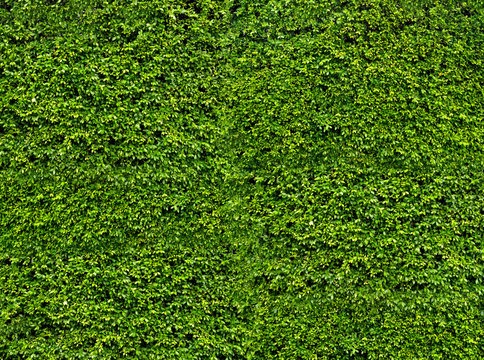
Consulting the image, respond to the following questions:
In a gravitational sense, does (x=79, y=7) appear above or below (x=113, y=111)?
above

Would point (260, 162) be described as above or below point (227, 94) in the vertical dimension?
below

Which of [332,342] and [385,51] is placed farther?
[385,51]

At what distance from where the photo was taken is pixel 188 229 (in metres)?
5.84

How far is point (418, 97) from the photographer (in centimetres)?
618

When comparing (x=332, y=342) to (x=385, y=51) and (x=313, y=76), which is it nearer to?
(x=313, y=76)

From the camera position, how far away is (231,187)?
19.8 ft

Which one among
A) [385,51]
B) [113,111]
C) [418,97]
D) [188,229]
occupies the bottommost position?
[188,229]

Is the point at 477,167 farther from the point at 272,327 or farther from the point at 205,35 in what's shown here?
the point at 205,35

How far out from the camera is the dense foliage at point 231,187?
18.6ft

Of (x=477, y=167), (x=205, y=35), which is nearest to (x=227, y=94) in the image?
(x=205, y=35)

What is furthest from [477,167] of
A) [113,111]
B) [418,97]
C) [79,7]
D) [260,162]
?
[79,7]

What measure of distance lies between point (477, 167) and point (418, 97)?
49.2 inches

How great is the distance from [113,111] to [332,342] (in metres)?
4.15

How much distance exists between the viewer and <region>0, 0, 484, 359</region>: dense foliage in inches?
223
